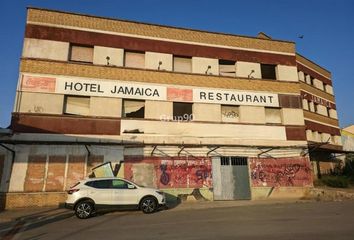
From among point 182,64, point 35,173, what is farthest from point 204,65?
point 35,173

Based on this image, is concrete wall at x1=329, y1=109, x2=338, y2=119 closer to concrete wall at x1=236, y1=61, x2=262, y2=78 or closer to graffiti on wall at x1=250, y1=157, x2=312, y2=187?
graffiti on wall at x1=250, y1=157, x2=312, y2=187

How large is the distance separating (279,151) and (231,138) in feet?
11.8

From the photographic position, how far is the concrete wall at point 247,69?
21688 millimetres

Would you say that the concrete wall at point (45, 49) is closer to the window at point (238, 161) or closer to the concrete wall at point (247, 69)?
the concrete wall at point (247, 69)

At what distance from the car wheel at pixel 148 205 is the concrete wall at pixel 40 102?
7.72 metres

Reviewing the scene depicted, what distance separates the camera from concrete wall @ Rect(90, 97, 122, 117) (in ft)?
59.2

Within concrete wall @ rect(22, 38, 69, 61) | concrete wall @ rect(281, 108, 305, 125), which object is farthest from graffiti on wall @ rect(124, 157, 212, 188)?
concrete wall @ rect(22, 38, 69, 61)

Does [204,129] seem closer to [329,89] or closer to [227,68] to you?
[227,68]

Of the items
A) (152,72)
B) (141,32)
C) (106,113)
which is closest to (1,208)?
(106,113)

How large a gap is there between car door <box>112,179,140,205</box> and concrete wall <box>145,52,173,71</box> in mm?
8918

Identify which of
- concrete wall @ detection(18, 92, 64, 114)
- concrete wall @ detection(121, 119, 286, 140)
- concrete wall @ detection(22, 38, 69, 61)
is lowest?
concrete wall @ detection(121, 119, 286, 140)

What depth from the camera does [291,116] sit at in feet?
70.9

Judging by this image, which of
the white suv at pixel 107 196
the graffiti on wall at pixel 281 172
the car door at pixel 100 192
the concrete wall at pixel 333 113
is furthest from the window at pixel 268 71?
the car door at pixel 100 192

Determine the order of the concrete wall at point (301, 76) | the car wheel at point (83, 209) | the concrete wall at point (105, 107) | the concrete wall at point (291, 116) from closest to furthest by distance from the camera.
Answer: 1. the car wheel at point (83, 209)
2. the concrete wall at point (105, 107)
3. the concrete wall at point (291, 116)
4. the concrete wall at point (301, 76)
